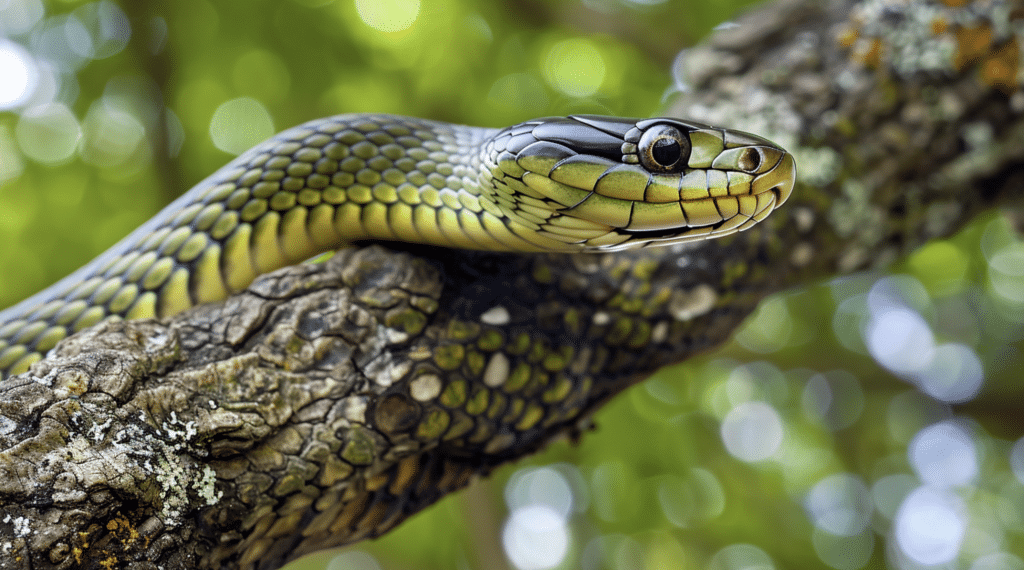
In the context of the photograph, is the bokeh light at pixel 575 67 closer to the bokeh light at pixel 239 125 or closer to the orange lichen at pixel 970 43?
the bokeh light at pixel 239 125

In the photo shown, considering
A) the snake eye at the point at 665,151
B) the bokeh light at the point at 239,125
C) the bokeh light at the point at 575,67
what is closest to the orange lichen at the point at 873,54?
the snake eye at the point at 665,151

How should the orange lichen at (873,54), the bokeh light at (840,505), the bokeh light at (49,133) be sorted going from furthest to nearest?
1. the bokeh light at (840,505)
2. the bokeh light at (49,133)
3. the orange lichen at (873,54)

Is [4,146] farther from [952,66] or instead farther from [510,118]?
[952,66]

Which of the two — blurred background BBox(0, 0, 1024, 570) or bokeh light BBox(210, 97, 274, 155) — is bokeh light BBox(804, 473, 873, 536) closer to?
blurred background BBox(0, 0, 1024, 570)

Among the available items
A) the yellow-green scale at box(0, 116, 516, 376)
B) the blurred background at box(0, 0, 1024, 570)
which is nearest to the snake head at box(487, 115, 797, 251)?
the yellow-green scale at box(0, 116, 516, 376)

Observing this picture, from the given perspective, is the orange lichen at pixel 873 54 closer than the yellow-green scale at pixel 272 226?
No
